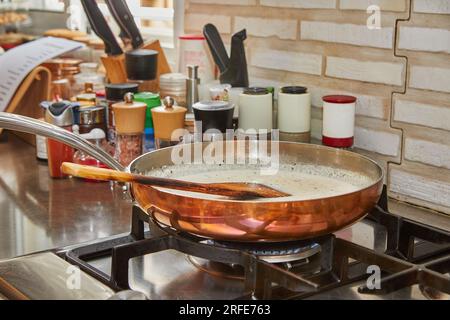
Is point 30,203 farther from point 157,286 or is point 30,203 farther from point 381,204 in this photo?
point 381,204

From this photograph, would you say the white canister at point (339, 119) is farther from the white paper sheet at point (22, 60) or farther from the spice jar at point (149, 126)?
the white paper sheet at point (22, 60)

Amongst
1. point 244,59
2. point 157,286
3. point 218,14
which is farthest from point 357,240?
point 218,14

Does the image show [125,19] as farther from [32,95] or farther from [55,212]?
[55,212]

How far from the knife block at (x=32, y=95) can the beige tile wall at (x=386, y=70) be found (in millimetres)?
599

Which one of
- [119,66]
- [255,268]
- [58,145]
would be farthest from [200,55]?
[255,268]

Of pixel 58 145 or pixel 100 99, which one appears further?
pixel 100 99

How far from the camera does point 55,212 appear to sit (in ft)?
4.38

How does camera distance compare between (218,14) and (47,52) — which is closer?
(218,14)

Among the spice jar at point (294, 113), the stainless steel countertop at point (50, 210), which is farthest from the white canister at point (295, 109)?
the stainless steel countertop at point (50, 210)

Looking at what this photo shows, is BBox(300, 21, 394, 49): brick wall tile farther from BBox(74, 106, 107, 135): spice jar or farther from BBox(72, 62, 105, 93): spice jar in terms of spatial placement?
BBox(72, 62, 105, 93): spice jar

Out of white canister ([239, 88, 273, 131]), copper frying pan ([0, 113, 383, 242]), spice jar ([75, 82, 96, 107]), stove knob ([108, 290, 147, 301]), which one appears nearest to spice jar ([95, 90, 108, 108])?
spice jar ([75, 82, 96, 107])

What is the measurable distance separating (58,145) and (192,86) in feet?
1.08
